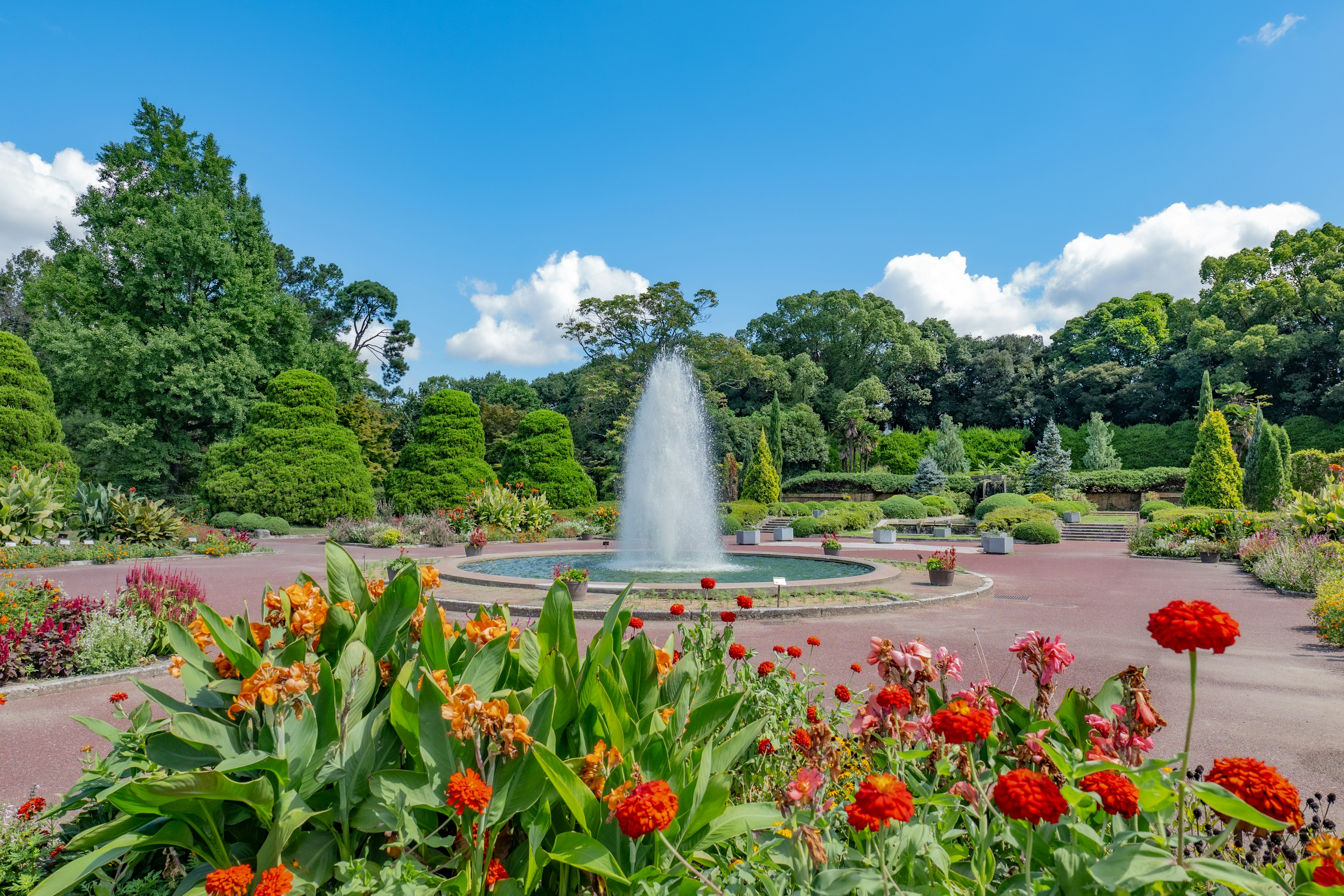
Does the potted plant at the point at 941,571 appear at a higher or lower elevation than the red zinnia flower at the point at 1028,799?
lower

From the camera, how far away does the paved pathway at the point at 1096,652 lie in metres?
4.09

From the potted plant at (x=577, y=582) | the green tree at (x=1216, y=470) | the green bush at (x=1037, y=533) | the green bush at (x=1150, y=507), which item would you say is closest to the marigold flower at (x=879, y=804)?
the potted plant at (x=577, y=582)

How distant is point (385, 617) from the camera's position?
7.14ft

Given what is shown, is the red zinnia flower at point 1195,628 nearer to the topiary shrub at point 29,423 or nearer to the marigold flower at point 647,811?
the marigold flower at point 647,811

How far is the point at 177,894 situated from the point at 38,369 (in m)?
23.7

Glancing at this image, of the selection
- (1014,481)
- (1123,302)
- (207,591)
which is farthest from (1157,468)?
(207,591)

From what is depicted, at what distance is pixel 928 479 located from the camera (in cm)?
3312

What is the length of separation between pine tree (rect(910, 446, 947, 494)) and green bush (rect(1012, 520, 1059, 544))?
12.0 meters

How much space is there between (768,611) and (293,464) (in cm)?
2001

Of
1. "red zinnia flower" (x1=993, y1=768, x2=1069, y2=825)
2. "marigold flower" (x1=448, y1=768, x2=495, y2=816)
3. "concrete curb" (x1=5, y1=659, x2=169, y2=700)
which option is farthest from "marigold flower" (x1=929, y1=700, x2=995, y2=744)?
"concrete curb" (x1=5, y1=659, x2=169, y2=700)

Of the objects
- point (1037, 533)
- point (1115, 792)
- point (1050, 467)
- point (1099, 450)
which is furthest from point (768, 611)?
point (1099, 450)

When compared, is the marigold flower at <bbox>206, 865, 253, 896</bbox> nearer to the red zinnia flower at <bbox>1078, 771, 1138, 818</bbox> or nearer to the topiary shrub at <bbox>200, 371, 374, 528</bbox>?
the red zinnia flower at <bbox>1078, 771, 1138, 818</bbox>

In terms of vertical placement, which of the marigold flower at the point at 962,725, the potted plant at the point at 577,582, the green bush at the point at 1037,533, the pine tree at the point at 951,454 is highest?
the pine tree at the point at 951,454

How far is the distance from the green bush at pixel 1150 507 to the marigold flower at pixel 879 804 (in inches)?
1143
